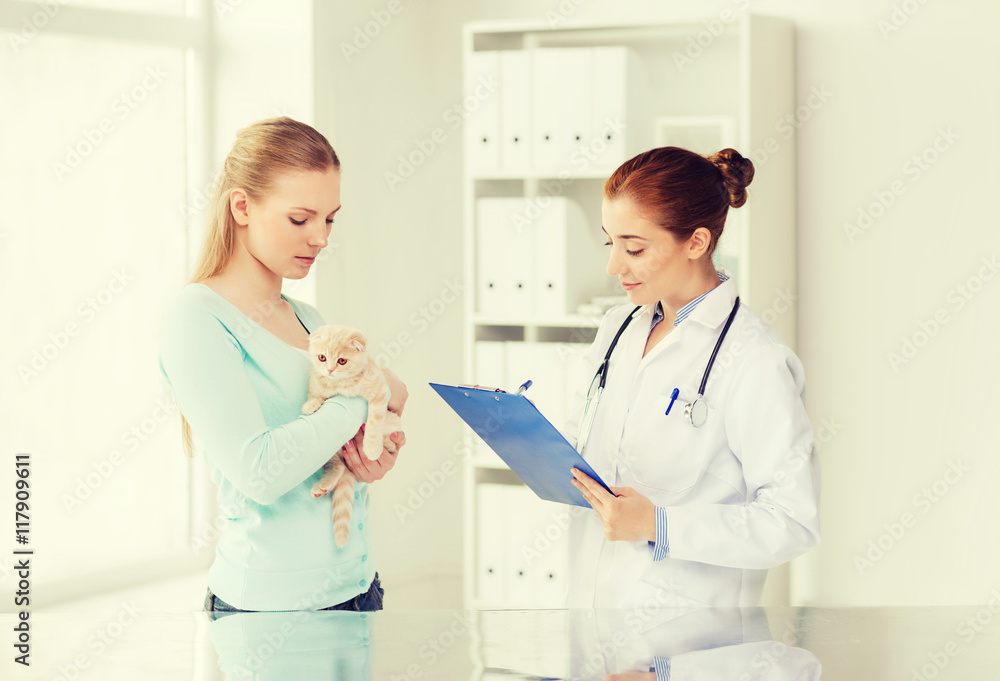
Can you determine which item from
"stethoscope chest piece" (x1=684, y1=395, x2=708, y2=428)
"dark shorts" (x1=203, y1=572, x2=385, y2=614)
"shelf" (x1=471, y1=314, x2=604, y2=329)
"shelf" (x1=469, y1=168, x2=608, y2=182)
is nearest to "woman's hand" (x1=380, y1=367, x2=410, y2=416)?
"dark shorts" (x1=203, y1=572, x2=385, y2=614)

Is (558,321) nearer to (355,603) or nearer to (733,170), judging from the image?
(733,170)

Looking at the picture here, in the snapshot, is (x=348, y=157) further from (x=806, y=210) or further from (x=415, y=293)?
(x=806, y=210)

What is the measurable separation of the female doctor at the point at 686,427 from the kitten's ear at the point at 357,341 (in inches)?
18.0

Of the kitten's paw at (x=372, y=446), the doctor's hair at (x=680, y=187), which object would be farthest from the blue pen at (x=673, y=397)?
the kitten's paw at (x=372, y=446)

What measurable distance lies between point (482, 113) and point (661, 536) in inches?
74.6

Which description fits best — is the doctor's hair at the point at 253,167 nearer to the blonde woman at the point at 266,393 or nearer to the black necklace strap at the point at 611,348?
the blonde woman at the point at 266,393

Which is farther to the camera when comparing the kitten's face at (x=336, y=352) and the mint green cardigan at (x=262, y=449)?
the kitten's face at (x=336, y=352)

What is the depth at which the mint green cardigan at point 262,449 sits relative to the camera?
1401 mm

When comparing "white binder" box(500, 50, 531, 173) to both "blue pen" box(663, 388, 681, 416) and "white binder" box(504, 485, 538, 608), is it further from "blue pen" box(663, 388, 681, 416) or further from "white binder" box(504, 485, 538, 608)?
"blue pen" box(663, 388, 681, 416)

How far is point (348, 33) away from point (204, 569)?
2.05 meters

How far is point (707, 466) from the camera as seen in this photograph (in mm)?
1672

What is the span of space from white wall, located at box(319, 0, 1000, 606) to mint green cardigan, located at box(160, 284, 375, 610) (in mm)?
1794

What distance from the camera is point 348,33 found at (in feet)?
11.0

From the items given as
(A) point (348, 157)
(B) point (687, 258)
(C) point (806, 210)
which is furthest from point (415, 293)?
(B) point (687, 258)
